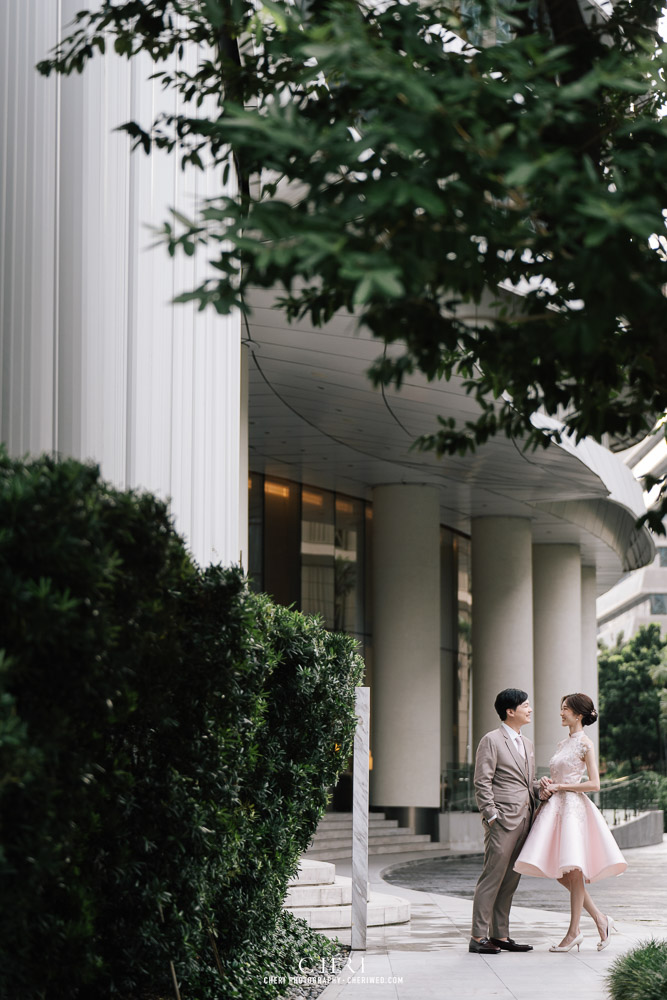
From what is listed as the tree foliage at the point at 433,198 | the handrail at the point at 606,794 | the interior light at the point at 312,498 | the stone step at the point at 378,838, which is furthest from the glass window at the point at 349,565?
the tree foliage at the point at 433,198

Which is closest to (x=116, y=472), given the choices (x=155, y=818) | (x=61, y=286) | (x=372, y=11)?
(x=61, y=286)

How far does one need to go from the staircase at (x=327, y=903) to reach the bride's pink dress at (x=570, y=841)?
6.63 feet

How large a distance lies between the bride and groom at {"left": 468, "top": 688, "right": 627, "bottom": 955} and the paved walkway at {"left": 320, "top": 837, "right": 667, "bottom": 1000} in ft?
1.15

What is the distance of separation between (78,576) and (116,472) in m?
4.28

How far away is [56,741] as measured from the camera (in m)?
3.96

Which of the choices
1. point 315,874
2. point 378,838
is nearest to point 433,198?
point 315,874

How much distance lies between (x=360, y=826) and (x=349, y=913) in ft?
5.92

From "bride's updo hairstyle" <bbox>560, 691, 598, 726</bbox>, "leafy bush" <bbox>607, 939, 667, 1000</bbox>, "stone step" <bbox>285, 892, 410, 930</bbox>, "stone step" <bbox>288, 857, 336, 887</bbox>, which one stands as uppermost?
"bride's updo hairstyle" <bbox>560, 691, 598, 726</bbox>

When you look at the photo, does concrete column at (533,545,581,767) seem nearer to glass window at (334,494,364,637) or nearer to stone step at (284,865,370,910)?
glass window at (334,494,364,637)

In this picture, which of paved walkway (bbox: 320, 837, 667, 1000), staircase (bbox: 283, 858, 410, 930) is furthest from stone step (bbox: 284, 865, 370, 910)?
paved walkway (bbox: 320, 837, 667, 1000)

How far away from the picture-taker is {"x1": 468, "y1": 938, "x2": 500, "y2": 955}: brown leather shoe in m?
9.65

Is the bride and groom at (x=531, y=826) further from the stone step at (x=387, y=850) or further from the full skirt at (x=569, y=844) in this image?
the stone step at (x=387, y=850)

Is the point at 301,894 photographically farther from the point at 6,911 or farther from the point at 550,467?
the point at 550,467

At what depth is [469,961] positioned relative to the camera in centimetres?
932
